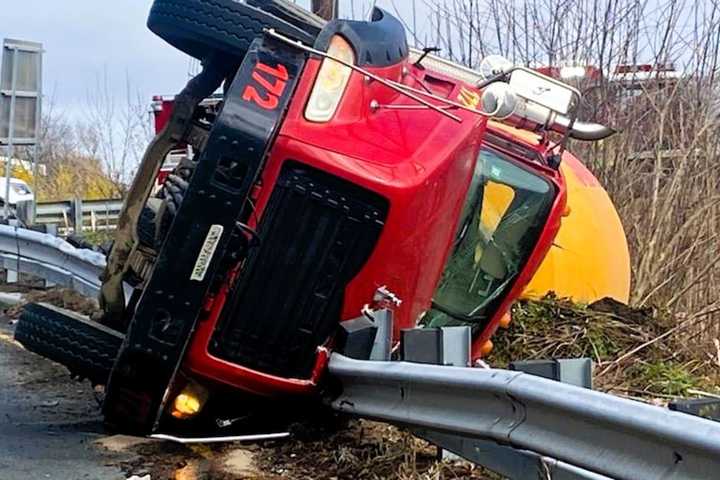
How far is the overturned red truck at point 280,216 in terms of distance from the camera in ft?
11.9

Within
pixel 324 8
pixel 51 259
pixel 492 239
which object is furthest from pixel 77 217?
pixel 492 239

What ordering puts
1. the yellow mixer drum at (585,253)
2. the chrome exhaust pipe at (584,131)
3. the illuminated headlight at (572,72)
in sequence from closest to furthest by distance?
the chrome exhaust pipe at (584,131) → the yellow mixer drum at (585,253) → the illuminated headlight at (572,72)

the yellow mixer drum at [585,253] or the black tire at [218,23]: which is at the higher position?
the black tire at [218,23]

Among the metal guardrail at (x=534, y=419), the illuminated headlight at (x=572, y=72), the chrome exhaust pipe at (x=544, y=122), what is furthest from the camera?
the illuminated headlight at (x=572, y=72)

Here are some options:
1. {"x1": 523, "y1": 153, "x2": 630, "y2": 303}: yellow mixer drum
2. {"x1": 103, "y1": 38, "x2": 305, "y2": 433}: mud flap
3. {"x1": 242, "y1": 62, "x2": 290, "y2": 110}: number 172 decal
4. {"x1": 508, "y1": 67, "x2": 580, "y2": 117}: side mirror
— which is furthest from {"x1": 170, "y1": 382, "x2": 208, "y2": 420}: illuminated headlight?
{"x1": 523, "y1": 153, "x2": 630, "y2": 303}: yellow mixer drum

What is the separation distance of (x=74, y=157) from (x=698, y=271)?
27692 mm

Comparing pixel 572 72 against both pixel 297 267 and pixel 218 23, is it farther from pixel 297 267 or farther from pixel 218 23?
pixel 297 267

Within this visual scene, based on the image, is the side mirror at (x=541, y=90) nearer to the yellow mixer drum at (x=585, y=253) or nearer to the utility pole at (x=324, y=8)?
the yellow mixer drum at (x=585, y=253)

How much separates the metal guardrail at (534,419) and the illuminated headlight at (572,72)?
6.45 m

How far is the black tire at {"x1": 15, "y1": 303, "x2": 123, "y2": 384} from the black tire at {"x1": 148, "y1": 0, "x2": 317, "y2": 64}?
122cm

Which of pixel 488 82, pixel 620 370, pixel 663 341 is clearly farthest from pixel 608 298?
pixel 488 82

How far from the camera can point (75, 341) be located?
4.14 metres

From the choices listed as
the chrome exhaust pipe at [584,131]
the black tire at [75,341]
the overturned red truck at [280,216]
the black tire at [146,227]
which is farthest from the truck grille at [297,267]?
the chrome exhaust pipe at [584,131]

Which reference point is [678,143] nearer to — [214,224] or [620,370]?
[620,370]
